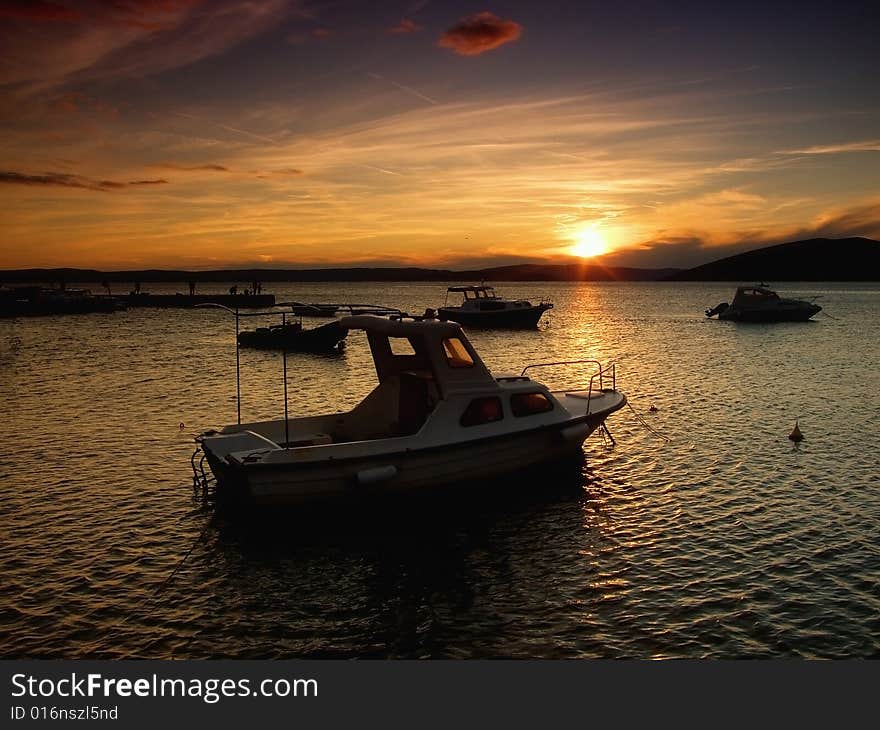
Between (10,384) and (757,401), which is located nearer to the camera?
(757,401)

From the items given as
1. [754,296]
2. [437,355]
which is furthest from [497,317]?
[437,355]

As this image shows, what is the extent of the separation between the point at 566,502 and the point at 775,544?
564cm

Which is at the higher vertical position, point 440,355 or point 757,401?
point 440,355

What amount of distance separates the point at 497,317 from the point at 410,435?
68.1 m

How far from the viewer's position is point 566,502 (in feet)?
67.7

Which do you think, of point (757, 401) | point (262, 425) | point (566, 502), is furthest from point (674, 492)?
point (757, 401)

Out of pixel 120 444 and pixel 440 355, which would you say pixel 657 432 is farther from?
pixel 120 444

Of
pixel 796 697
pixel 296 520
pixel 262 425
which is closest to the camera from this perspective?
pixel 796 697

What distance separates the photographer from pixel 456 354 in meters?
20.2

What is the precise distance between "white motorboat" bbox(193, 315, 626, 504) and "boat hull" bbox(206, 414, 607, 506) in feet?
0.09

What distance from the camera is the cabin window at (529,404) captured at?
20859 millimetres

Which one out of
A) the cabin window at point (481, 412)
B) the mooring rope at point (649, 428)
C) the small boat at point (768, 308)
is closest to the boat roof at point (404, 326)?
the cabin window at point (481, 412)

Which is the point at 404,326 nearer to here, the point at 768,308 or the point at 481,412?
the point at 481,412

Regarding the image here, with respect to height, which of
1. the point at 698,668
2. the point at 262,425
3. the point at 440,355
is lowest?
the point at 698,668
